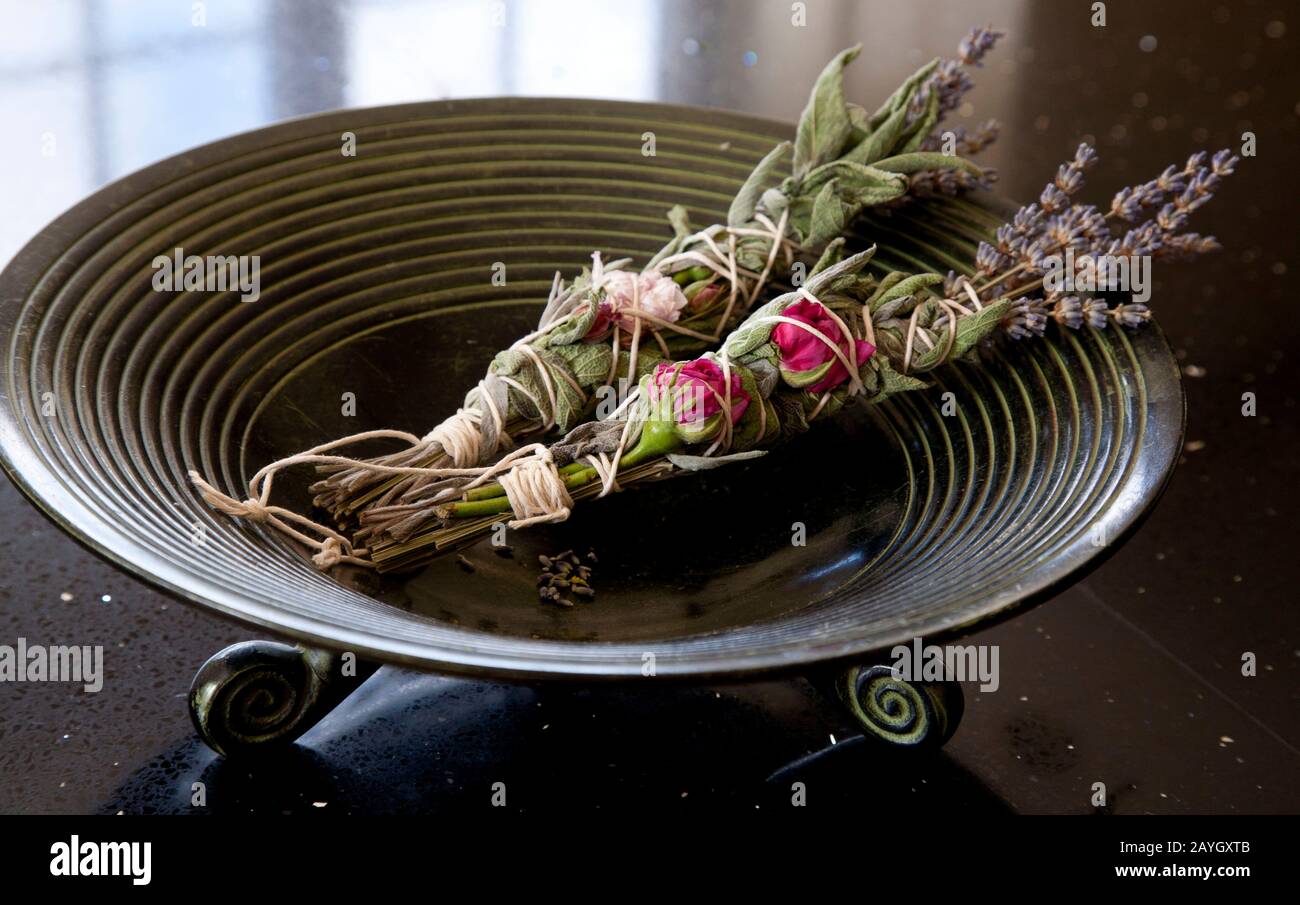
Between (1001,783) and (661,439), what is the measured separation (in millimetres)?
351

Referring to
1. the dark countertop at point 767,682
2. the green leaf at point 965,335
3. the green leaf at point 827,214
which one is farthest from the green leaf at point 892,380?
the dark countertop at point 767,682

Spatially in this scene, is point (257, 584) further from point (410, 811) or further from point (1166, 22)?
point (1166, 22)

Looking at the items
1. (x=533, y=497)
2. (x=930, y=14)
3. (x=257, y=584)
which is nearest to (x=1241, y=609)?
(x=533, y=497)

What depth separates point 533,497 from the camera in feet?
2.74

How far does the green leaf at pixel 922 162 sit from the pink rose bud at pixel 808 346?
0.58 ft

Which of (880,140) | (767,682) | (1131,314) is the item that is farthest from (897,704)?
(880,140)

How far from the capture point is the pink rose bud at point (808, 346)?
0.86 meters

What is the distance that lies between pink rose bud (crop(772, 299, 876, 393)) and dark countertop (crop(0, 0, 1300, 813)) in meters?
0.24

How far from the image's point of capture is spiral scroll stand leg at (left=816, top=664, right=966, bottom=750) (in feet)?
2.90

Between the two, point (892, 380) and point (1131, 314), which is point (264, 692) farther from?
point (1131, 314)

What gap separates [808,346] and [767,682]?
0.73 ft

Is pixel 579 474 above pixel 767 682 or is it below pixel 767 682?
above

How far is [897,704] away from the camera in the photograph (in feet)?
2.94

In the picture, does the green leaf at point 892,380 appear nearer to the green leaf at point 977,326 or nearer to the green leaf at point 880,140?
the green leaf at point 977,326
